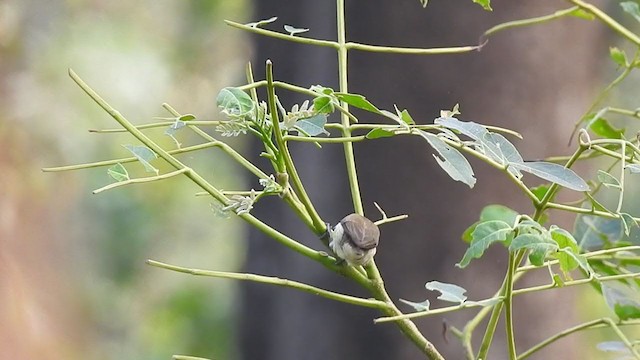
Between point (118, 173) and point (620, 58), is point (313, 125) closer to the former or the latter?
point (118, 173)

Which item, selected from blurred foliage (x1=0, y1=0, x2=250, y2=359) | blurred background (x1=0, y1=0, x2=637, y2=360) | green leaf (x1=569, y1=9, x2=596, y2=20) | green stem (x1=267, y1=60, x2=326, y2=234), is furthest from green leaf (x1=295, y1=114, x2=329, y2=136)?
blurred foliage (x1=0, y1=0, x2=250, y2=359)

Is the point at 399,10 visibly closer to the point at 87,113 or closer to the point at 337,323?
the point at 337,323

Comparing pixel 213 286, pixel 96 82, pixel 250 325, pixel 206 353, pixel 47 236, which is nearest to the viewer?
pixel 250 325

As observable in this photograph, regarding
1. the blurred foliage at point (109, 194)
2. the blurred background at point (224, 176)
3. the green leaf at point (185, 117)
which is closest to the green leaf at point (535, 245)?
the green leaf at point (185, 117)

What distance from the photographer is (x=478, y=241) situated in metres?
0.30

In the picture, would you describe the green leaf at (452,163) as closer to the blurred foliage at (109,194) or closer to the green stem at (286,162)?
the green stem at (286,162)

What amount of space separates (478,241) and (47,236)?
1.50 m

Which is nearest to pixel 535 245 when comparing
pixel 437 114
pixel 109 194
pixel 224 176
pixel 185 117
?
pixel 185 117

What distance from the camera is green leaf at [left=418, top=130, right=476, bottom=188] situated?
0.30m

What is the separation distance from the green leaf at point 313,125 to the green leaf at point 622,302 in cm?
17

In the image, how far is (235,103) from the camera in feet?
1.01

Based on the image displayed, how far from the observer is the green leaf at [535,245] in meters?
0.29

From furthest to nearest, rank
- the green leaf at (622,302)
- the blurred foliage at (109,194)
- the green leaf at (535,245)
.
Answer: the blurred foliage at (109,194)
the green leaf at (622,302)
the green leaf at (535,245)

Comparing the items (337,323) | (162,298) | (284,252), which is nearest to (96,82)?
(162,298)
